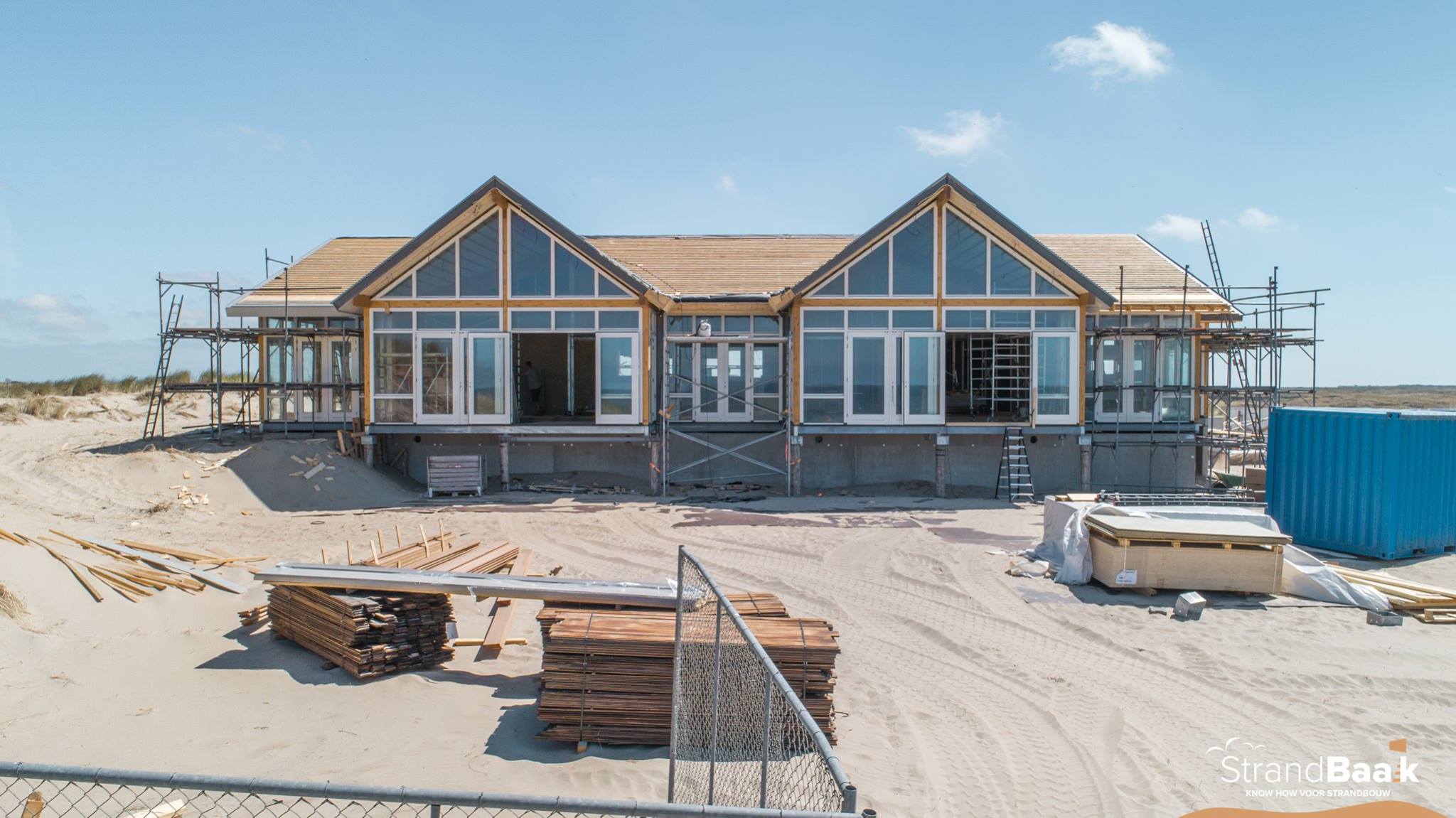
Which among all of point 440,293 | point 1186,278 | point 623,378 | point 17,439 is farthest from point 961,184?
point 17,439

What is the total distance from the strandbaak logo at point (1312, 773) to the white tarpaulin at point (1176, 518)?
469 cm

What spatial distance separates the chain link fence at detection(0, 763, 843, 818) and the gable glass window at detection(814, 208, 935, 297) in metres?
14.3

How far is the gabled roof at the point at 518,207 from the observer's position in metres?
18.0

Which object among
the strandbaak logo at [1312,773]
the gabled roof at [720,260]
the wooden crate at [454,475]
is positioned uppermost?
the gabled roof at [720,260]

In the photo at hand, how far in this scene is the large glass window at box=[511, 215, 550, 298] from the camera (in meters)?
18.7

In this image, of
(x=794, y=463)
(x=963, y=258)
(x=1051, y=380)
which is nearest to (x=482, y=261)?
(x=794, y=463)

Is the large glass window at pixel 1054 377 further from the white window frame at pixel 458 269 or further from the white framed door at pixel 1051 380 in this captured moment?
the white window frame at pixel 458 269

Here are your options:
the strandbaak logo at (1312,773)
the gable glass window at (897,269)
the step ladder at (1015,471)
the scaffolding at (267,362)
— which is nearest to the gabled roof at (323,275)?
the scaffolding at (267,362)

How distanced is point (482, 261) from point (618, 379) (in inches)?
157

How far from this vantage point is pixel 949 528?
590 inches

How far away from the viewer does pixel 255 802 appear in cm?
586

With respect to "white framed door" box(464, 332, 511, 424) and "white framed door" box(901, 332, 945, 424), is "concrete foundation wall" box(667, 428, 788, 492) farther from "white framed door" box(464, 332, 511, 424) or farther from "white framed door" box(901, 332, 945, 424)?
"white framed door" box(464, 332, 511, 424)

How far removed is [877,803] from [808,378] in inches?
540

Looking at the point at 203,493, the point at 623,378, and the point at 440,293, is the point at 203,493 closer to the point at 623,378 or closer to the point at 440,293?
the point at 440,293
